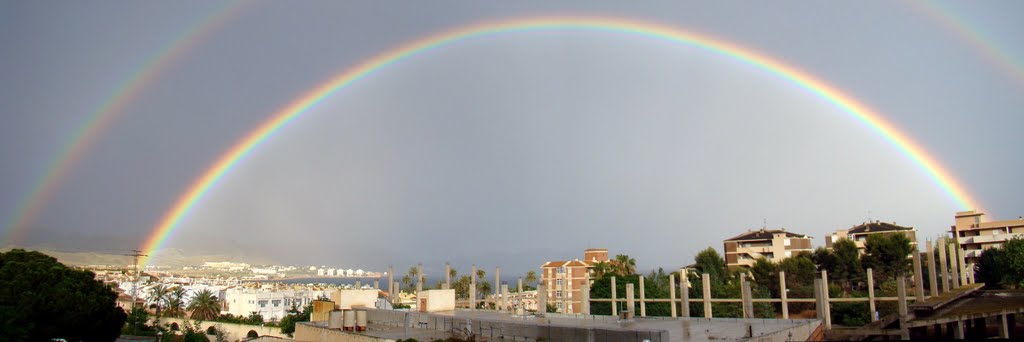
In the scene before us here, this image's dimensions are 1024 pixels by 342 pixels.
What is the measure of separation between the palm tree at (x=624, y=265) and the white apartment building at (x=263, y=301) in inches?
1851

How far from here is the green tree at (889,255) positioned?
63062 millimetres

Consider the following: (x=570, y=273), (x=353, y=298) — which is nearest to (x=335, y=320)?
(x=353, y=298)

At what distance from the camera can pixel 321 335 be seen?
20688 mm

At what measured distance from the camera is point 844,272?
214ft

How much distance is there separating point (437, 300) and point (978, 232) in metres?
85.8

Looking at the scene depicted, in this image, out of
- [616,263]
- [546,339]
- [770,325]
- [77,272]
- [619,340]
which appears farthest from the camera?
[616,263]

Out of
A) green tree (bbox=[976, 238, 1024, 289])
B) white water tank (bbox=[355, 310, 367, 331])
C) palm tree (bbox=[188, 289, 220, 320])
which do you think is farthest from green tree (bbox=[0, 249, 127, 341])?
green tree (bbox=[976, 238, 1024, 289])

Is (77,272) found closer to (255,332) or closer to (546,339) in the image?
(255,332)

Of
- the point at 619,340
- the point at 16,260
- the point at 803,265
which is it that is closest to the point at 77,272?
the point at 16,260

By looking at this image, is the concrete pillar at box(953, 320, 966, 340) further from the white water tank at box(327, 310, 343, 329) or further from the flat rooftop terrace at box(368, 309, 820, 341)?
the white water tank at box(327, 310, 343, 329)

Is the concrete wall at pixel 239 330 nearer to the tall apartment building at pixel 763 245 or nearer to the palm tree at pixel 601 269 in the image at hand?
the palm tree at pixel 601 269

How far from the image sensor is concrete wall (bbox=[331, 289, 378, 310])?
25219mm

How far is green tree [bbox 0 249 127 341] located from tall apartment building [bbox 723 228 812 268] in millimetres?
79305

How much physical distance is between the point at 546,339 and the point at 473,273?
71.6ft
